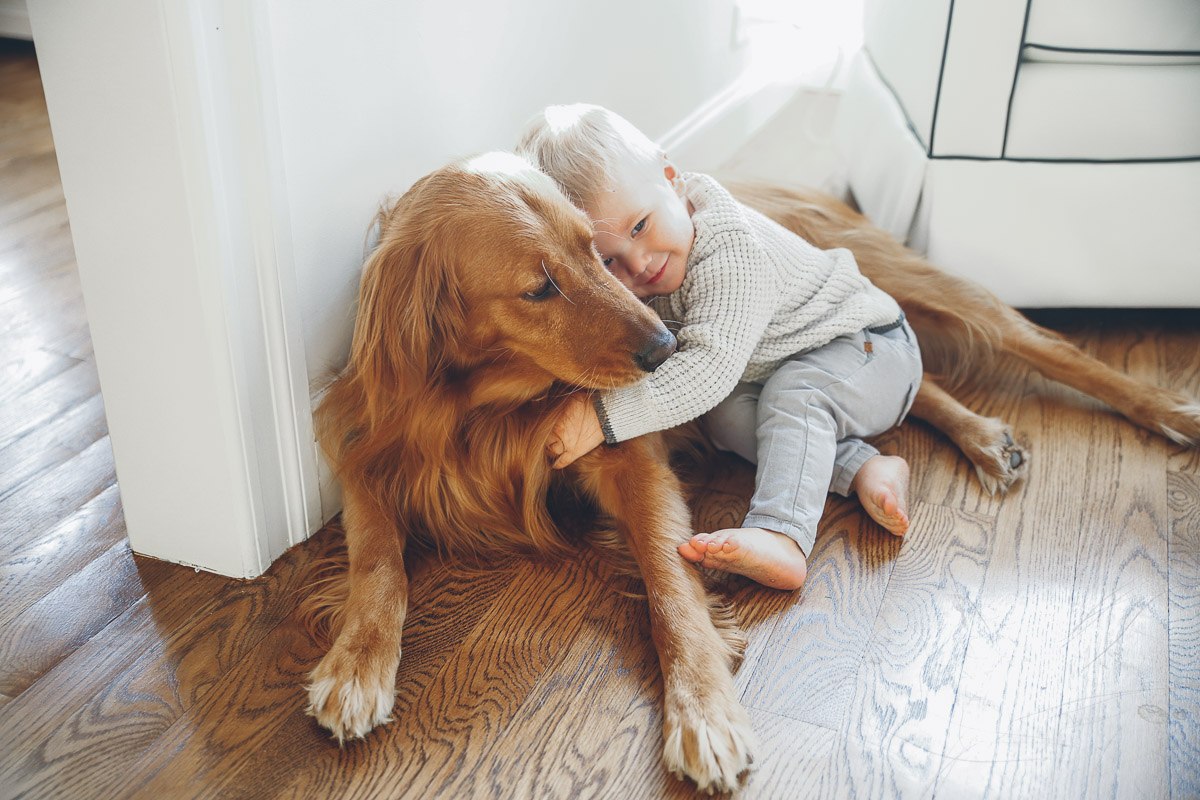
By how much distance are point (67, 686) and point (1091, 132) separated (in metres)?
2.18

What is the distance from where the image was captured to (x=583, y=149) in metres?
1.64

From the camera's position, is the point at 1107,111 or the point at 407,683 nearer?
the point at 407,683

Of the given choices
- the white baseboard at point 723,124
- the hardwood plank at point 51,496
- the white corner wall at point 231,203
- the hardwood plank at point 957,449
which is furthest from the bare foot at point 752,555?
the white baseboard at point 723,124

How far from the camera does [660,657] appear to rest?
1350 mm

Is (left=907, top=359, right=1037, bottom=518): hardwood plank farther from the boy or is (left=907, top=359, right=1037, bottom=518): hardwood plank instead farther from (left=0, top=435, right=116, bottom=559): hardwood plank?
(left=0, top=435, right=116, bottom=559): hardwood plank

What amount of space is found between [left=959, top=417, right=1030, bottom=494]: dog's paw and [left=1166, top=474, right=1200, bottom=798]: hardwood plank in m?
0.25

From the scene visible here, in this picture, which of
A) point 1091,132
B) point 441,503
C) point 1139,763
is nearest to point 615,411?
point 441,503

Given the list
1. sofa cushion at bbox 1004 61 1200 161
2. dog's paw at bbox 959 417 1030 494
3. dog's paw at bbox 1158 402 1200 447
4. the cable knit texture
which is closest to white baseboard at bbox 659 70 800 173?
sofa cushion at bbox 1004 61 1200 161

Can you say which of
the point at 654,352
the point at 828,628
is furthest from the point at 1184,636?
the point at 654,352

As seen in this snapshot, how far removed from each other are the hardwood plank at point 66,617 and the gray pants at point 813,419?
0.96 m

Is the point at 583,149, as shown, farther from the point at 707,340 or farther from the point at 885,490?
the point at 885,490

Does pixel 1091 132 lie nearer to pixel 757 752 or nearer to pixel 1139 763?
pixel 1139 763

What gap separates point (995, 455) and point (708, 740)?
2.92 feet

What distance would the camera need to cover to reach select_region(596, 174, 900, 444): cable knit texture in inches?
62.4
